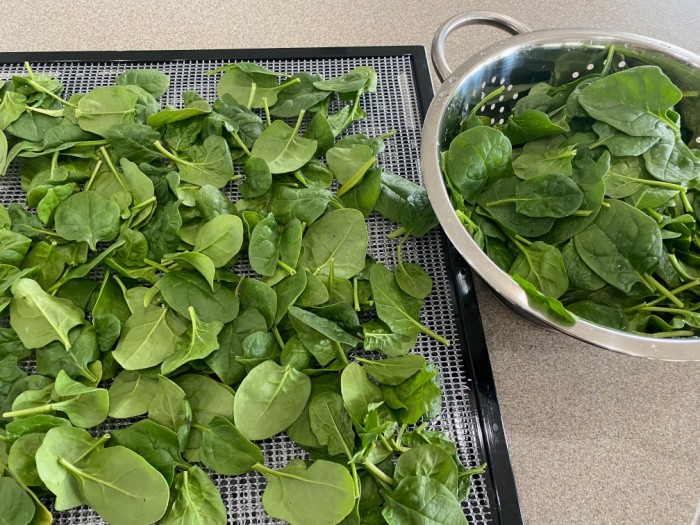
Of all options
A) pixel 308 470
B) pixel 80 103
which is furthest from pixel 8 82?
pixel 308 470

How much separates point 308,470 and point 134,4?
70 cm

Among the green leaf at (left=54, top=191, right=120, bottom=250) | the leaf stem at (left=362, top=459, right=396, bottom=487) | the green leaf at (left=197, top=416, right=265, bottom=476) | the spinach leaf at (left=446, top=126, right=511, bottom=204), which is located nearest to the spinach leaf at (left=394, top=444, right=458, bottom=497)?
the leaf stem at (left=362, top=459, right=396, bottom=487)

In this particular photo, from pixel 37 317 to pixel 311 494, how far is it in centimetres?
27

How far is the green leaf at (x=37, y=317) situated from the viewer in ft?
1.48

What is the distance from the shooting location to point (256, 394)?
1.44 ft

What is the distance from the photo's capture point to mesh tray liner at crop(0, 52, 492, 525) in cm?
44

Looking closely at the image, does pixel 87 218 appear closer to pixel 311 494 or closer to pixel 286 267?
pixel 286 267

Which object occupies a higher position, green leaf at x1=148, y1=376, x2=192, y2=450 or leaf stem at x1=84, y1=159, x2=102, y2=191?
leaf stem at x1=84, y1=159, x2=102, y2=191

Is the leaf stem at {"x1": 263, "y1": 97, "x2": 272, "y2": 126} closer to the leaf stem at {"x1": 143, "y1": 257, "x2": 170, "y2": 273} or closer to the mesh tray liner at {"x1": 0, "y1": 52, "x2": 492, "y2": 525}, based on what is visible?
the mesh tray liner at {"x1": 0, "y1": 52, "x2": 492, "y2": 525}

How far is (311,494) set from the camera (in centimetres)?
41

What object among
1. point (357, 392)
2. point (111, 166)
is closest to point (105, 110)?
point (111, 166)

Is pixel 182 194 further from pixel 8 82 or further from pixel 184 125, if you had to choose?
pixel 8 82

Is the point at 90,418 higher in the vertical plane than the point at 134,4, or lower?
lower

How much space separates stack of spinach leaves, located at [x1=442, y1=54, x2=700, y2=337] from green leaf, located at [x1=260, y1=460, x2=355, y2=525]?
0.22m
